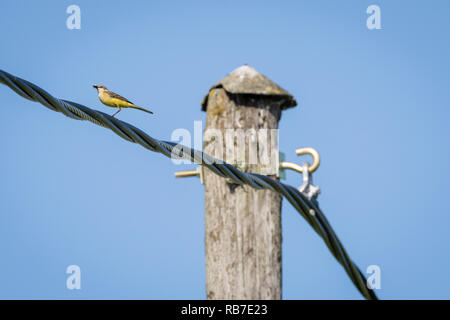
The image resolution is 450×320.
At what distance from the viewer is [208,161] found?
169 inches

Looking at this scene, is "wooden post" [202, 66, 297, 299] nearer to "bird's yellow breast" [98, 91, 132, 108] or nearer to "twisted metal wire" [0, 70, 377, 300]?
"twisted metal wire" [0, 70, 377, 300]

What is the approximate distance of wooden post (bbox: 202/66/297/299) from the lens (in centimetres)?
500

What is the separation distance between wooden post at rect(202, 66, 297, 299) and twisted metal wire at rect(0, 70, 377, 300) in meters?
0.33

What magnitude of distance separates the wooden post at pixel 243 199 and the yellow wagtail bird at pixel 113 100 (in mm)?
856

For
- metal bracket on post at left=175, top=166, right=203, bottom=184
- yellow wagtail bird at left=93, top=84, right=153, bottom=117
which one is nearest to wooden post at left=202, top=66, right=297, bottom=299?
metal bracket on post at left=175, top=166, right=203, bottom=184

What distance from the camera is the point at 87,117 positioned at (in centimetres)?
373

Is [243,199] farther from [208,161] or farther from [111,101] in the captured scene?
[111,101]

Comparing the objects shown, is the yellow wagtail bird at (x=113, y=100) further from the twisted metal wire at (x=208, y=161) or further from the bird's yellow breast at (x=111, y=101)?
the twisted metal wire at (x=208, y=161)

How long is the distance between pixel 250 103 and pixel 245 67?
0.38 meters

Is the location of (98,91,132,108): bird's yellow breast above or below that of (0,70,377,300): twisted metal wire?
above

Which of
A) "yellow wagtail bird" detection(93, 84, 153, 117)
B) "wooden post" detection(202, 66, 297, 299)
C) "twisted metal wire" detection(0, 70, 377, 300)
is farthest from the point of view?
"wooden post" detection(202, 66, 297, 299)

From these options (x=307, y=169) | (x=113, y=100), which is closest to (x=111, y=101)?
(x=113, y=100)
